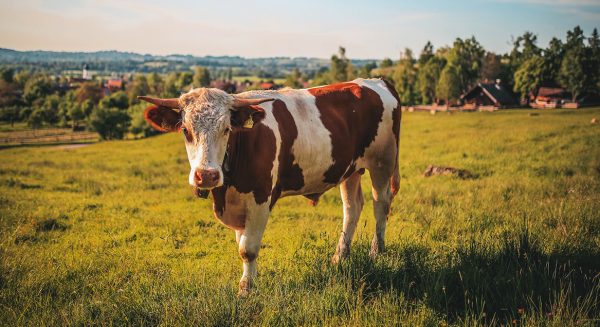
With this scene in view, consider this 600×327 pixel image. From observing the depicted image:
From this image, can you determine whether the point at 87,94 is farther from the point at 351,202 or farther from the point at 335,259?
the point at 335,259

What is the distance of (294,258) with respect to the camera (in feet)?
20.3

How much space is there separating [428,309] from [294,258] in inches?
102

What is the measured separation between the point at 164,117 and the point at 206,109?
71 cm

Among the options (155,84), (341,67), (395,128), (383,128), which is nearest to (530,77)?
(341,67)

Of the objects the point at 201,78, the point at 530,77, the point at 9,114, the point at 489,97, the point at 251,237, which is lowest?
the point at 9,114

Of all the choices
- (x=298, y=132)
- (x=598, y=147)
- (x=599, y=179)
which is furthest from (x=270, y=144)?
(x=598, y=147)

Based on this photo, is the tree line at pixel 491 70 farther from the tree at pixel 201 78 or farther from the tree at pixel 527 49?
the tree at pixel 201 78

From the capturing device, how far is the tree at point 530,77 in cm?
6594

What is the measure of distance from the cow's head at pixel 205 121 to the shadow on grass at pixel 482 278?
66.9 inches

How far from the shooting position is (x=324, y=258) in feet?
18.0

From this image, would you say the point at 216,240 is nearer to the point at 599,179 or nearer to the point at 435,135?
the point at 599,179

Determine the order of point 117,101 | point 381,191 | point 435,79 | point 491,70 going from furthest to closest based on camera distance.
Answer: point 117,101 → point 491,70 → point 435,79 → point 381,191

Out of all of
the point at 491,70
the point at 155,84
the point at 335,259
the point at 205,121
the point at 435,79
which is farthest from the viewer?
the point at 155,84

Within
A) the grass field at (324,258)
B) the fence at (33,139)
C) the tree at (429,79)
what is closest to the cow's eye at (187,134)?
the grass field at (324,258)
